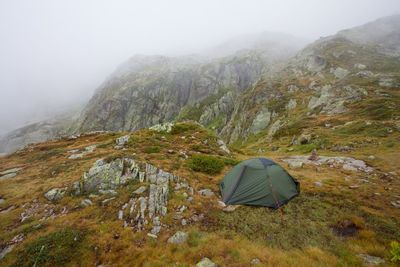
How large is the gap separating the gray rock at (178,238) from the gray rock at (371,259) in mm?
7212

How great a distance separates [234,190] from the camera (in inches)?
520

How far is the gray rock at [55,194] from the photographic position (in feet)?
49.1

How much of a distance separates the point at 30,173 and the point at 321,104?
6388 centimetres

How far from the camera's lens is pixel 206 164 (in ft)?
61.1

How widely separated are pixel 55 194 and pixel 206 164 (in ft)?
38.2

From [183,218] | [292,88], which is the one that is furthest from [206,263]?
[292,88]

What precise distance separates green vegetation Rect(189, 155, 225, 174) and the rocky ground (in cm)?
19

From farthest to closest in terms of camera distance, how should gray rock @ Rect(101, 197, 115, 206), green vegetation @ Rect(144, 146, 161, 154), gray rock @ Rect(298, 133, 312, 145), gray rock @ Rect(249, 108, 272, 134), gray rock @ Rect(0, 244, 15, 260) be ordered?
gray rock @ Rect(249, 108, 272, 134), gray rock @ Rect(298, 133, 312, 145), green vegetation @ Rect(144, 146, 161, 154), gray rock @ Rect(101, 197, 115, 206), gray rock @ Rect(0, 244, 15, 260)

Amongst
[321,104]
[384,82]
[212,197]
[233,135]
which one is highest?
[212,197]

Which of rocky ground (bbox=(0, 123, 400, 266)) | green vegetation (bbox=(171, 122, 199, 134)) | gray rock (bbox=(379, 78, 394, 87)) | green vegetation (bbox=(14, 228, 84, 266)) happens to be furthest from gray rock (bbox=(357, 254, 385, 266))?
gray rock (bbox=(379, 78, 394, 87))

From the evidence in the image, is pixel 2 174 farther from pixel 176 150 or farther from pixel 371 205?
pixel 371 205

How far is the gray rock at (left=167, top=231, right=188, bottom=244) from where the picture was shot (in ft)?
32.8

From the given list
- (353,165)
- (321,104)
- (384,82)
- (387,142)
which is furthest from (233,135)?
(353,165)

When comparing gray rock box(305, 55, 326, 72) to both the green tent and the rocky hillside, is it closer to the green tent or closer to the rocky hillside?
the rocky hillside
